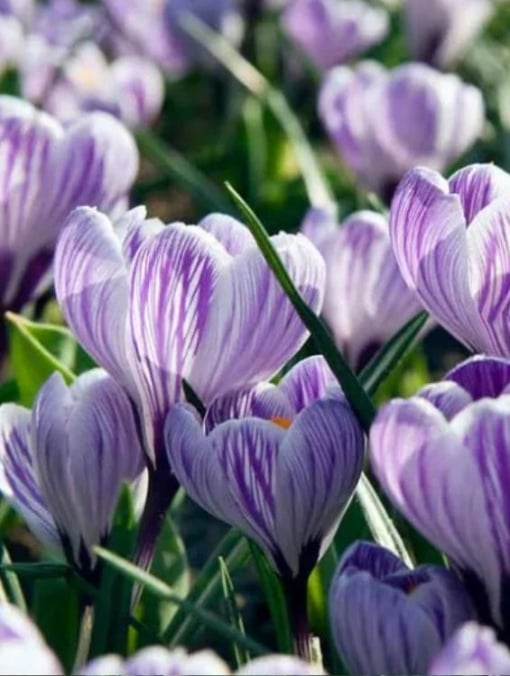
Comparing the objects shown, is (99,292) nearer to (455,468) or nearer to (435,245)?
(435,245)

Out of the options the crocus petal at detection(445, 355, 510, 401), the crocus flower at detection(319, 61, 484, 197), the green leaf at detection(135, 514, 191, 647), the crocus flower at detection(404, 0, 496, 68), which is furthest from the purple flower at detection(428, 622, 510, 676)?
the crocus flower at detection(404, 0, 496, 68)

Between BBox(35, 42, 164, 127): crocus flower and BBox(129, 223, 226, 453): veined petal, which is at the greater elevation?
BBox(129, 223, 226, 453): veined petal

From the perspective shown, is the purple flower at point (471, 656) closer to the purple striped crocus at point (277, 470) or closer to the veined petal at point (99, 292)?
the purple striped crocus at point (277, 470)

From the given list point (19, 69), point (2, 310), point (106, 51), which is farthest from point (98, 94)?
point (106, 51)

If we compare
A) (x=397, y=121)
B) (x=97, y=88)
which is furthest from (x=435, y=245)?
(x=97, y=88)

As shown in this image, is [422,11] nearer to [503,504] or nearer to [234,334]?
[234,334]

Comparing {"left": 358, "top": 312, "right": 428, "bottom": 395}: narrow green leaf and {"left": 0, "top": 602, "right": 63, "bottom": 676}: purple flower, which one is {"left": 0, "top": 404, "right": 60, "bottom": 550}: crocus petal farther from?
{"left": 0, "top": 602, "right": 63, "bottom": 676}: purple flower

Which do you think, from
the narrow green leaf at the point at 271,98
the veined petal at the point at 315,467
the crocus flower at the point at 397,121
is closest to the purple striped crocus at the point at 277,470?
the veined petal at the point at 315,467
